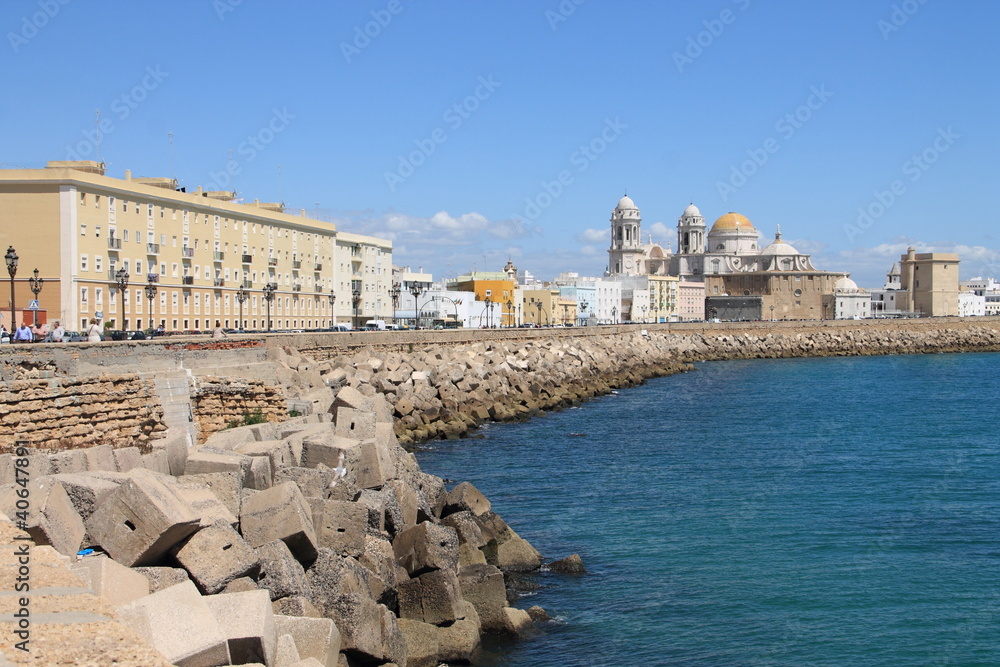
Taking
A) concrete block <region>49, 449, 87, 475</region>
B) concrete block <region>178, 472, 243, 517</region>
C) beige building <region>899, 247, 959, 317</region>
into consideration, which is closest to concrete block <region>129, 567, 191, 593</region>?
concrete block <region>178, 472, 243, 517</region>

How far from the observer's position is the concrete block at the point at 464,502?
49.6 feet

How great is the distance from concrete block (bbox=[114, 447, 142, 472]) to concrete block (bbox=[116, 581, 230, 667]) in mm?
3881

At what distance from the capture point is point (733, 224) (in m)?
150

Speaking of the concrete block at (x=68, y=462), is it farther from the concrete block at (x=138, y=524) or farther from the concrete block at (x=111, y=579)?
the concrete block at (x=111, y=579)

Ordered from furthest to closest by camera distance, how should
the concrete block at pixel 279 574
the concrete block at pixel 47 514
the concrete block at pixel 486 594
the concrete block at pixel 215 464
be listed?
1. the concrete block at pixel 486 594
2. the concrete block at pixel 215 464
3. the concrete block at pixel 279 574
4. the concrete block at pixel 47 514

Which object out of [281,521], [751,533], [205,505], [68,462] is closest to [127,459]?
[68,462]

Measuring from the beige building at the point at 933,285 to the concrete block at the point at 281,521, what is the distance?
5350 inches

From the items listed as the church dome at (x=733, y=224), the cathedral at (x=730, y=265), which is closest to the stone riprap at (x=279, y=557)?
the cathedral at (x=730, y=265)

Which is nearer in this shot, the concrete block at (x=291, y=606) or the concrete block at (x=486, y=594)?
the concrete block at (x=291, y=606)

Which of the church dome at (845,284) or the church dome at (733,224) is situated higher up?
the church dome at (733,224)

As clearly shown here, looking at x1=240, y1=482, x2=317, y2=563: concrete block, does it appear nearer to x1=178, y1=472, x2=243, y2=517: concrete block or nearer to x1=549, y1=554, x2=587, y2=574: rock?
x1=178, y1=472, x2=243, y2=517: concrete block

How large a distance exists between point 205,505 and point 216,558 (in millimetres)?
778

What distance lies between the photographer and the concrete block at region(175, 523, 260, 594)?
878 centimetres

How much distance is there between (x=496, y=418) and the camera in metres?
31.7
